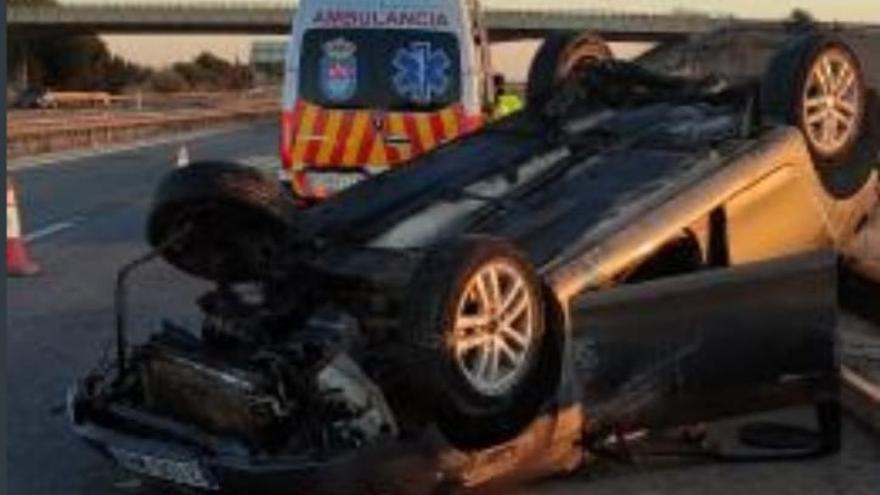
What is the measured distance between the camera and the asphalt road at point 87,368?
6.77 meters

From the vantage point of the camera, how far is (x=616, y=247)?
6.64m

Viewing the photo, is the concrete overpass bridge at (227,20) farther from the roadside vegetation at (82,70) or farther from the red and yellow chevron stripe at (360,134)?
the red and yellow chevron stripe at (360,134)

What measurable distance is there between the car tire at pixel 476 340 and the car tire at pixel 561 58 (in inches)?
111

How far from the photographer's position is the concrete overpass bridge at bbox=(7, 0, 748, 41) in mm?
110638

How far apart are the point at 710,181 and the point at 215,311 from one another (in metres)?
1.95

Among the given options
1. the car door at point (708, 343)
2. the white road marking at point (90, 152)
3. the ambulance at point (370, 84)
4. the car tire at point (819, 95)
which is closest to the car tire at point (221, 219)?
the car door at point (708, 343)

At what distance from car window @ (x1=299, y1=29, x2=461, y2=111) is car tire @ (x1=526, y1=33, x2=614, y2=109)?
6.40 meters

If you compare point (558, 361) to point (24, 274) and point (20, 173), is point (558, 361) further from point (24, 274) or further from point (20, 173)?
point (20, 173)

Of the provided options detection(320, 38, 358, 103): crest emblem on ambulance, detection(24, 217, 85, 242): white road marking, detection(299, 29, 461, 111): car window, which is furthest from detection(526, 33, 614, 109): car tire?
detection(24, 217, 85, 242): white road marking

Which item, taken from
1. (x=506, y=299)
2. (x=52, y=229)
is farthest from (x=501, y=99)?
(x=506, y=299)

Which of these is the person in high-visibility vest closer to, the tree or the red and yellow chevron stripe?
the red and yellow chevron stripe

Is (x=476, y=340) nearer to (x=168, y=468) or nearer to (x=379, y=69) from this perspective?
(x=168, y=468)

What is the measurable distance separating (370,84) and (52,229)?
14.3 feet

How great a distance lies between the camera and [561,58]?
914 cm
